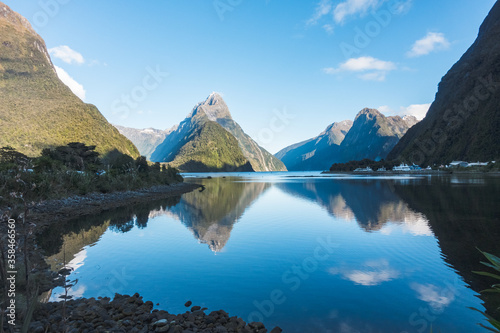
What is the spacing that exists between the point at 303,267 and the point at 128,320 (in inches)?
297

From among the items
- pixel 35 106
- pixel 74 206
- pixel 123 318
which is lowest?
pixel 123 318

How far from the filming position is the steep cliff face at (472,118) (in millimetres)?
134475

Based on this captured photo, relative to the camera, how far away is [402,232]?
1833cm

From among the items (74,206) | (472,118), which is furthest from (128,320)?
(472,118)

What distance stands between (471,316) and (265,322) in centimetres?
582

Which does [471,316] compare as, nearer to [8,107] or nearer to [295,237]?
[295,237]

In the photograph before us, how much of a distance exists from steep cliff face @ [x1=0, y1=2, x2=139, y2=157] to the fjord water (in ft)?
313
